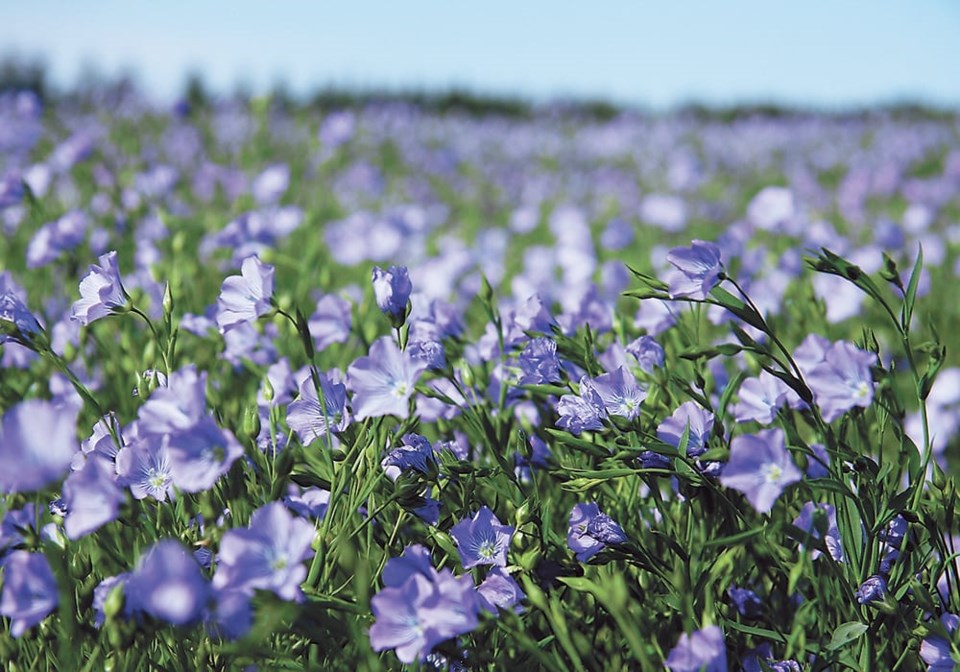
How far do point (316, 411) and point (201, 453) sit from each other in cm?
32

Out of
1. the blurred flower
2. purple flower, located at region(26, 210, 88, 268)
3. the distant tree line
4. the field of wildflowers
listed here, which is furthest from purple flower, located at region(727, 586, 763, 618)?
the distant tree line

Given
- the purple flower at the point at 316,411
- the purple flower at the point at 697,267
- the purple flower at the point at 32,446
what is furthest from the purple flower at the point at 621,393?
the purple flower at the point at 32,446

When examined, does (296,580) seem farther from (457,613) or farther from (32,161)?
(32,161)

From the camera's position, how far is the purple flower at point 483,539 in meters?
1.19

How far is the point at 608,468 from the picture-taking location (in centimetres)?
126

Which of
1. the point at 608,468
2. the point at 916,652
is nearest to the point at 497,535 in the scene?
the point at 608,468

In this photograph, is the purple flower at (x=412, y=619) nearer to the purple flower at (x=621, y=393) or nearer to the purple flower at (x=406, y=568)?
the purple flower at (x=406, y=568)

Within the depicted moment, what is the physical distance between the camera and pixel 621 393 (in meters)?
1.33

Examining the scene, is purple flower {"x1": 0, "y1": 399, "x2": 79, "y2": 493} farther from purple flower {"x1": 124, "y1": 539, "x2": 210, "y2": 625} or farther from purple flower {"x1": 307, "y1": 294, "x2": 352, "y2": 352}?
purple flower {"x1": 307, "y1": 294, "x2": 352, "y2": 352}

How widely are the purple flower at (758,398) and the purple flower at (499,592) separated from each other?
0.49 metres

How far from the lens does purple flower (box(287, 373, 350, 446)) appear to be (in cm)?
129

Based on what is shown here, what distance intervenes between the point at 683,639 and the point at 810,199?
20.7ft

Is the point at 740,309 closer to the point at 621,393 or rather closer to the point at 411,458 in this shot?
the point at 621,393

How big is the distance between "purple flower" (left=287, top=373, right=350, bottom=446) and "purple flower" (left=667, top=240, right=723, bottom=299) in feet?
1.68
